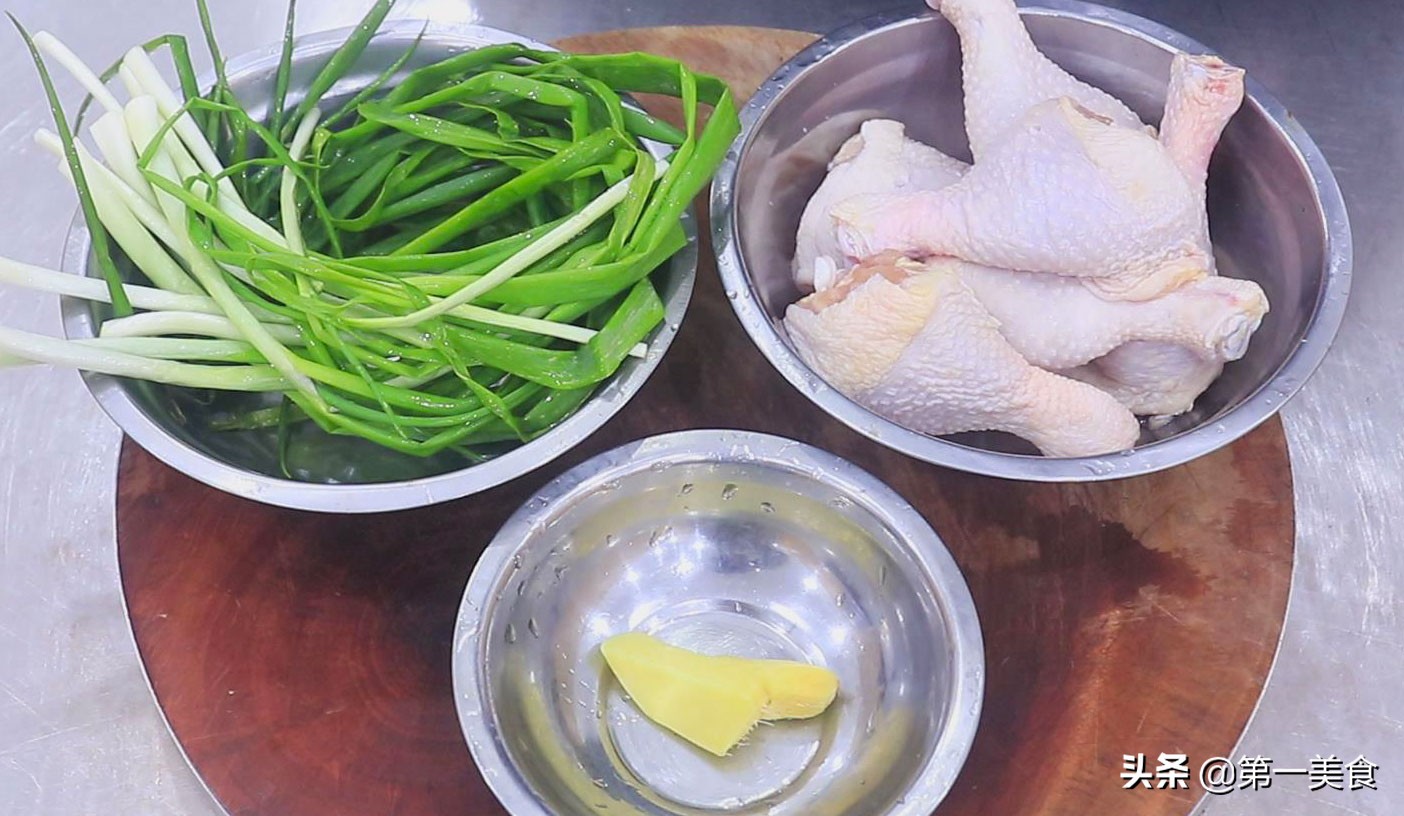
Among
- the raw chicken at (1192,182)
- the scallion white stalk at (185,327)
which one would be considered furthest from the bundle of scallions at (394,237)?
the raw chicken at (1192,182)

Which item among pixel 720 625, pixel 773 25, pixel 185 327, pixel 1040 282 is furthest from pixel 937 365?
pixel 773 25

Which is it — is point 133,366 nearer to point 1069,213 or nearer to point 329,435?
point 329,435

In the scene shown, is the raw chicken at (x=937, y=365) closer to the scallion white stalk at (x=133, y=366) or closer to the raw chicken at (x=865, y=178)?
the raw chicken at (x=865, y=178)

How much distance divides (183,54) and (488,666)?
74 centimetres

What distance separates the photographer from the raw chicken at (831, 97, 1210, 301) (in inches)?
42.1

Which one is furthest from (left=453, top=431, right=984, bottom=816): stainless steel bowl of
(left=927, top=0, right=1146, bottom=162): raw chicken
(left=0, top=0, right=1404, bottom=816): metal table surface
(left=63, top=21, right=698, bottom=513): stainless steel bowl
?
(left=927, top=0, right=1146, bottom=162): raw chicken

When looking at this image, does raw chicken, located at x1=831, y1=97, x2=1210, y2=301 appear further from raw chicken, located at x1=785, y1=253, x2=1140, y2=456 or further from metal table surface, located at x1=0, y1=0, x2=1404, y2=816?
metal table surface, located at x1=0, y1=0, x2=1404, y2=816

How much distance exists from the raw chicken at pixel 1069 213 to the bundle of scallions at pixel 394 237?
0.76 ft

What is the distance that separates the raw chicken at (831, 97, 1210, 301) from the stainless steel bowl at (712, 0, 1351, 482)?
0.14 m

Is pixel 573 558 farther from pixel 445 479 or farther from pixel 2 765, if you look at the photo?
pixel 2 765

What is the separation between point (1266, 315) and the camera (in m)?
1.22

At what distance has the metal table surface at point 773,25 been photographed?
1.25 metres

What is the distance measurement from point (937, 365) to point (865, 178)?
270 mm

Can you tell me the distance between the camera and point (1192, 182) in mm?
1123
